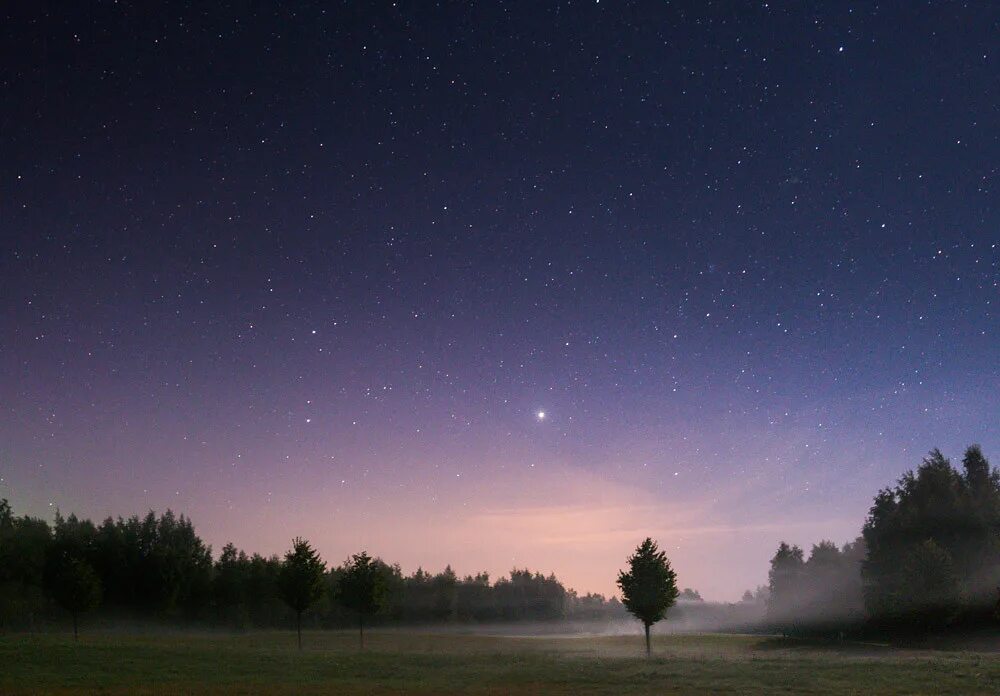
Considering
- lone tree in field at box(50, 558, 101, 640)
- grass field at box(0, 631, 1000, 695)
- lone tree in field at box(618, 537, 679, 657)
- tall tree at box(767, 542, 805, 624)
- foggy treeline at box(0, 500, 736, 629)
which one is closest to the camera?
grass field at box(0, 631, 1000, 695)

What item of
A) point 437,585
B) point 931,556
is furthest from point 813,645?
point 437,585

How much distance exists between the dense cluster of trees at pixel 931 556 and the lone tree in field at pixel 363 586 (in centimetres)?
5084

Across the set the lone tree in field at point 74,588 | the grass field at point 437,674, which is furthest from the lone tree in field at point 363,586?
the lone tree in field at point 74,588

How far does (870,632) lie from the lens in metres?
79.8

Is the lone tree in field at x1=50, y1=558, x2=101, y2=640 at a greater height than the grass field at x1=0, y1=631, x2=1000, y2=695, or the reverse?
the lone tree in field at x1=50, y1=558, x2=101, y2=640

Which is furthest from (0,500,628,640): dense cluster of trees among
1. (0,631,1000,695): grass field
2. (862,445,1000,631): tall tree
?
(862,445,1000,631): tall tree

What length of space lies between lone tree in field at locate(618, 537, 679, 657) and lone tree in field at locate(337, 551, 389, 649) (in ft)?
79.7

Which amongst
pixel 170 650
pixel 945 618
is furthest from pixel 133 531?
pixel 945 618

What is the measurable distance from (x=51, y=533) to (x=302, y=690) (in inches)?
3956

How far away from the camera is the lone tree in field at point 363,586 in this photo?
6775cm

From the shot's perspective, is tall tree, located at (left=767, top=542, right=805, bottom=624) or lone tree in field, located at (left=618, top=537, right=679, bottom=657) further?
tall tree, located at (left=767, top=542, right=805, bottom=624)

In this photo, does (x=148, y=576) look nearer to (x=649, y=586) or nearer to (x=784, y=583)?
(x=649, y=586)

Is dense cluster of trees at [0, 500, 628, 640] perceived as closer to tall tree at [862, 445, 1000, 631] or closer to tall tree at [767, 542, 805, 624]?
tall tree at [862, 445, 1000, 631]

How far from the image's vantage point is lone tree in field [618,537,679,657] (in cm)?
5581
